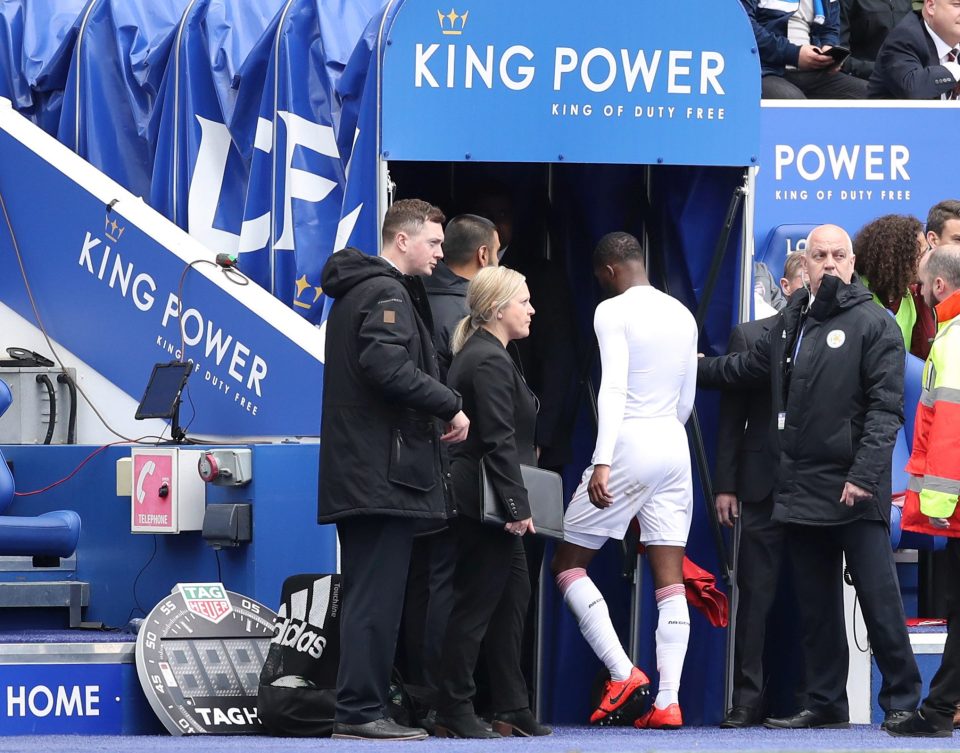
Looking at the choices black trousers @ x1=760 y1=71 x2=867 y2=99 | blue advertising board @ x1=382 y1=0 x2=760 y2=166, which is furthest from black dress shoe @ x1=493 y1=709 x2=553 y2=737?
black trousers @ x1=760 y1=71 x2=867 y2=99

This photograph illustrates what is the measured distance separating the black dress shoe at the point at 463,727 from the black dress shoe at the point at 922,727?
1.33m

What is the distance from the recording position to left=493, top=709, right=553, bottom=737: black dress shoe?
6199mm

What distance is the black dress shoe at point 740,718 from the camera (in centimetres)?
677

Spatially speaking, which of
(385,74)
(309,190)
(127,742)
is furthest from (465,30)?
(127,742)

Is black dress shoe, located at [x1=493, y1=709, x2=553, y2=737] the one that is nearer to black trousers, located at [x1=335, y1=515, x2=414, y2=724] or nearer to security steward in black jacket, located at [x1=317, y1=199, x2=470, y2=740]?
security steward in black jacket, located at [x1=317, y1=199, x2=470, y2=740]

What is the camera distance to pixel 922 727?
600 centimetres

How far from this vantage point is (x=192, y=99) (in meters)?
8.28

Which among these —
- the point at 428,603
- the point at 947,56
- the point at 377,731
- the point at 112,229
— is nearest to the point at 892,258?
the point at 428,603

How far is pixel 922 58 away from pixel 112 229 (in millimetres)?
4287

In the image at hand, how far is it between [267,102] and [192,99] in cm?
40

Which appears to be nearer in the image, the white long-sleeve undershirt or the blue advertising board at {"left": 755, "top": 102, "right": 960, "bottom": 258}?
the white long-sleeve undershirt

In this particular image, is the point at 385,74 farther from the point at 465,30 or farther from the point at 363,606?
the point at 363,606

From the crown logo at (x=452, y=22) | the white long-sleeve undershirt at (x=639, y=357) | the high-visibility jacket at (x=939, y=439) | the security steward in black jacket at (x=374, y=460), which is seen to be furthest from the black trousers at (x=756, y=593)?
the crown logo at (x=452, y=22)

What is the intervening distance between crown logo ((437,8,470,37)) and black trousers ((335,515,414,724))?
1920mm
